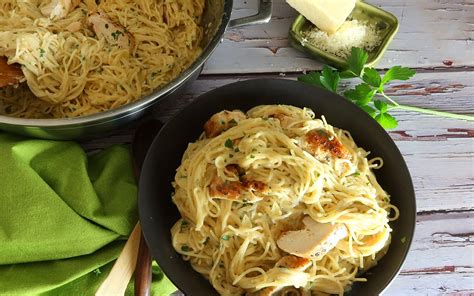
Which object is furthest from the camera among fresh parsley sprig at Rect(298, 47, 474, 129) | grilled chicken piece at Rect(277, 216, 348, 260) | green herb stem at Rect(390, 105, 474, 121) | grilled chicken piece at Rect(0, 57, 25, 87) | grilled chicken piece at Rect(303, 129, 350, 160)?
green herb stem at Rect(390, 105, 474, 121)

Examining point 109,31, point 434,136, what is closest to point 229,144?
point 109,31

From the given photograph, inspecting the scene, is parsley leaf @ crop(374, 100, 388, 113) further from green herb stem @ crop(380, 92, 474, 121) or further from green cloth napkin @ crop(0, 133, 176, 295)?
green cloth napkin @ crop(0, 133, 176, 295)

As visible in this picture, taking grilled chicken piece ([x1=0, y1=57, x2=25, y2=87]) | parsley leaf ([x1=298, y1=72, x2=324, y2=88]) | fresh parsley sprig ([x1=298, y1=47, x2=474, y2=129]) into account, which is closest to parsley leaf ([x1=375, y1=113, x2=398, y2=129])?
fresh parsley sprig ([x1=298, y1=47, x2=474, y2=129])

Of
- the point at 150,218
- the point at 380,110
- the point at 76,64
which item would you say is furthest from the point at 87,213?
the point at 380,110

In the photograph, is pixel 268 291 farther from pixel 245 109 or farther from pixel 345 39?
→ pixel 345 39

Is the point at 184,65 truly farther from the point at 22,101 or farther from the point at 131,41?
the point at 22,101
